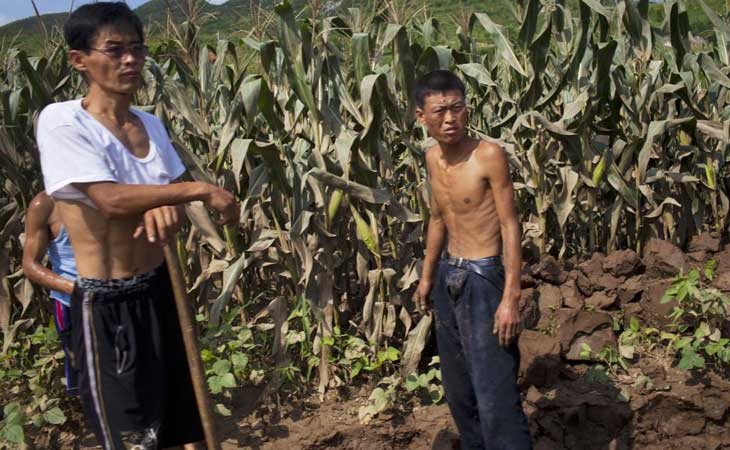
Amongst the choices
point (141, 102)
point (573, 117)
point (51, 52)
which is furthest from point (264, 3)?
point (573, 117)

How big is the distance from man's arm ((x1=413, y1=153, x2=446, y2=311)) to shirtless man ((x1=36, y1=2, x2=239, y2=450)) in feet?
3.36

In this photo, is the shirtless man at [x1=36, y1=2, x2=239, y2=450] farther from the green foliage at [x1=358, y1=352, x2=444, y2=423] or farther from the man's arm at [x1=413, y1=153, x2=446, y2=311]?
the green foliage at [x1=358, y1=352, x2=444, y2=423]

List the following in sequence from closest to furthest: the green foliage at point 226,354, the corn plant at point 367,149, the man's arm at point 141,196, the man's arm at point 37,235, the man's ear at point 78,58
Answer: the man's arm at point 141,196 → the man's ear at point 78,58 → the man's arm at point 37,235 → the green foliage at point 226,354 → the corn plant at point 367,149

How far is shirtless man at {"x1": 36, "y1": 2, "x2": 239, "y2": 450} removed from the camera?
2.06m

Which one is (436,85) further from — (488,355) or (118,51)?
(118,51)

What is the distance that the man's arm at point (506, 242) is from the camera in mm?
2705

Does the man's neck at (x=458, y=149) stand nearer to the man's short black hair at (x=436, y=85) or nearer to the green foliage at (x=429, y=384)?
the man's short black hair at (x=436, y=85)

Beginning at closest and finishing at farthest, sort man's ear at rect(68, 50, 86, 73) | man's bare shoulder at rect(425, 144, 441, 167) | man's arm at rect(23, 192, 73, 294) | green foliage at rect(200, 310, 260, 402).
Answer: man's ear at rect(68, 50, 86, 73), man's bare shoulder at rect(425, 144, 441, 167), man's arm at rect(23, 192, 73, 294), green foliage at rect(200, 310, 260, 402)

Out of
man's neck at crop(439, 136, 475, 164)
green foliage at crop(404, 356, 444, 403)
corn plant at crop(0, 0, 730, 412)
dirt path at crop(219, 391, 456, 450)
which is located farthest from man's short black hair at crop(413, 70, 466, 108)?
dirt path at crop(219, 391, 456, 450)

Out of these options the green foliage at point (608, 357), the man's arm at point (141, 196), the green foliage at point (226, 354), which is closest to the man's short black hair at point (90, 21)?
the man's arm at point (141, 196)

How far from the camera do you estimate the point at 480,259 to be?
9.21 feet

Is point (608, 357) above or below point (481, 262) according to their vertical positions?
below

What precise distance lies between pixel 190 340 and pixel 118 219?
372 millimetres

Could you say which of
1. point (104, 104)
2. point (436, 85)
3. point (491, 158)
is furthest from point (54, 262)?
point (491, 158)
